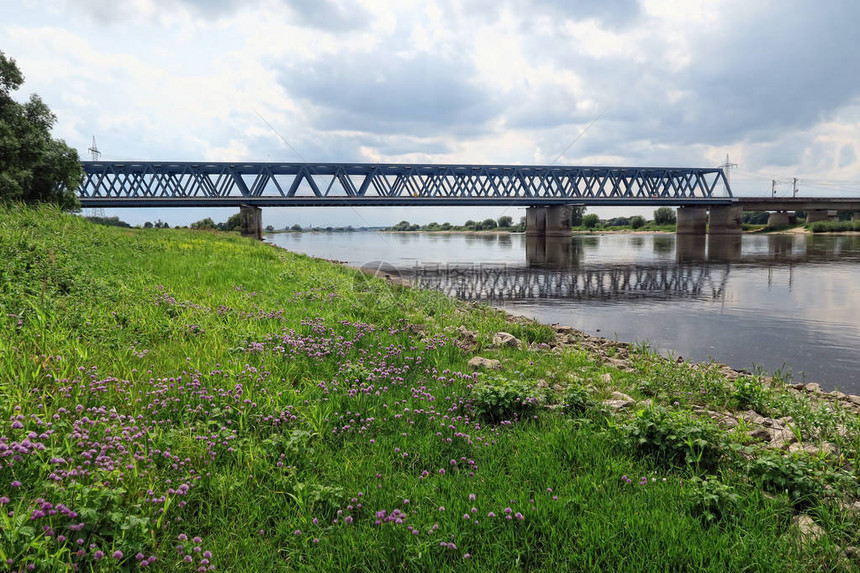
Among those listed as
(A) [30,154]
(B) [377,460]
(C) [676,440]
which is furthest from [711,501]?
(A) [30,154]

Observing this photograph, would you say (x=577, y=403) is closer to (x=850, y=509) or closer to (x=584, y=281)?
(x=850, y=509)

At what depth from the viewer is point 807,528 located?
9.95ft

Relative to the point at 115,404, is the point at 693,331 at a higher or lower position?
lower

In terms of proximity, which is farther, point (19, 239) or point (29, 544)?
point (19, 239)

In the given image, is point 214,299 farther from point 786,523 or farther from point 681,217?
point 681,217

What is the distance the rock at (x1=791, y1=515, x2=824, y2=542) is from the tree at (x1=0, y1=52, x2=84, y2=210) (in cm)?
2974

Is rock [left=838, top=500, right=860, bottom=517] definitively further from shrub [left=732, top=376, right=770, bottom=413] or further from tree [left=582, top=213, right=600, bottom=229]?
tree [left=582, top=213, right=600, bottom=229]

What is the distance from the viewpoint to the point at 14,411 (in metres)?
3.62

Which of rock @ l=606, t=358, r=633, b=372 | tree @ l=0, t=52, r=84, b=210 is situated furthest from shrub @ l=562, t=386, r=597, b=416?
tree @ l=0, t=52, r=84, b=210

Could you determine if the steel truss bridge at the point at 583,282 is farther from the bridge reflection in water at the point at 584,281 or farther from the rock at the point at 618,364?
the rock at the point at 618,364

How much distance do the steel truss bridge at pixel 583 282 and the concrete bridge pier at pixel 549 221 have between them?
182 feet

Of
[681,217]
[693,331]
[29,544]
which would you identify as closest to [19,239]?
[29,544]

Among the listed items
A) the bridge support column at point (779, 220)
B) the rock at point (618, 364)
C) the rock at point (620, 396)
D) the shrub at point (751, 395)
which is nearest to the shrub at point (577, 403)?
the rock at point (620, 396)

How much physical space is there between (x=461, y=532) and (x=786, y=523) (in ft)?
7.40
